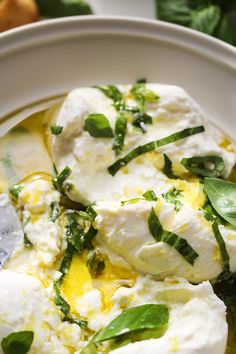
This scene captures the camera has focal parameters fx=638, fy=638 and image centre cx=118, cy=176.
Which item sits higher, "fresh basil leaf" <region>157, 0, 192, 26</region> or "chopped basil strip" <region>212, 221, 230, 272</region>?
"fresh basil leaf" <region>157, 0, 192, 26</region>

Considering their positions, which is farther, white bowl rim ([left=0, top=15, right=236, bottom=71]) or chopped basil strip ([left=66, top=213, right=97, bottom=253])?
white bowl rim ([left=0, top=15, right=236, bottom=71])

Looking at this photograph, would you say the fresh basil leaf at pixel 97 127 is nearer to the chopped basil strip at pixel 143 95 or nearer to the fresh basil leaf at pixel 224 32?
the chopped basil strip at pixel 143 95

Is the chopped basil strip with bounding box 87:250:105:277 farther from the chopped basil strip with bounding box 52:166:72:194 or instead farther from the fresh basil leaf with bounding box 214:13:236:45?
the fresh basil leaf with bounding box 214:13:236:45

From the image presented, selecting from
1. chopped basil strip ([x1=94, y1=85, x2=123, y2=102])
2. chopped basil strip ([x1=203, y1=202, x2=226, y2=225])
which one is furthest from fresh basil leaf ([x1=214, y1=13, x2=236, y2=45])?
chopped basil strip ([x1=203, y1=202, x2=226, y2=225])

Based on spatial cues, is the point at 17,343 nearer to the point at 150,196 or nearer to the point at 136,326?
the point at 136,326

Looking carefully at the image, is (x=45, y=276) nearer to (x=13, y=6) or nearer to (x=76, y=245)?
(x=76, y=245)

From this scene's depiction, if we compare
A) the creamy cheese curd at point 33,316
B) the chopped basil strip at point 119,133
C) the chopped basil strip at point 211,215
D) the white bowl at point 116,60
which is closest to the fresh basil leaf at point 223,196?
the chopped basil strip at point 211,215

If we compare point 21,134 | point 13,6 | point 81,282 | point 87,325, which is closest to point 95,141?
point 21,134

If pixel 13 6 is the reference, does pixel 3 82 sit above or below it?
below
